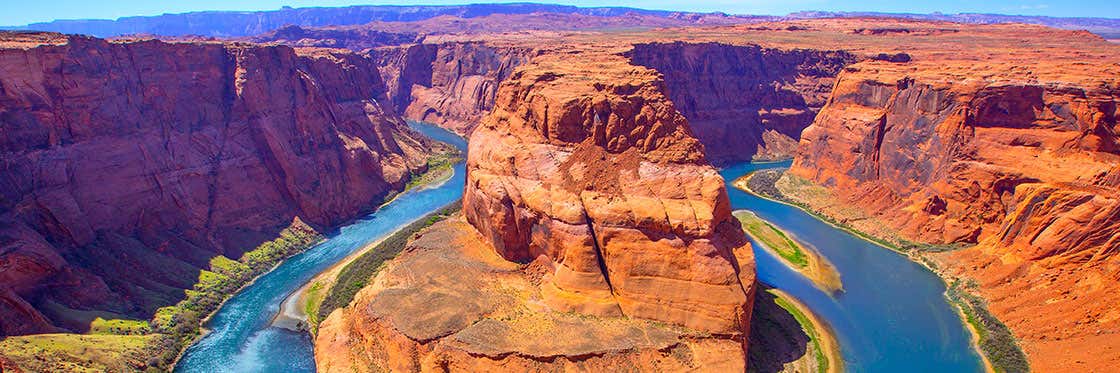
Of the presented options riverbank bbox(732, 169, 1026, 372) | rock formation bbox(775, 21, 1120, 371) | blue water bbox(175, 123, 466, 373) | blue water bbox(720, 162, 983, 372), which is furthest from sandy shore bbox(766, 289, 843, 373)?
blue water bbox(175, 123, 466, 373)

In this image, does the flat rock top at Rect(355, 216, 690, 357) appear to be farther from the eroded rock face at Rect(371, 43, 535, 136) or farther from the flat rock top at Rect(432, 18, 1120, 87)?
the eroded rock face at Rect(371, 43, 535, 136)

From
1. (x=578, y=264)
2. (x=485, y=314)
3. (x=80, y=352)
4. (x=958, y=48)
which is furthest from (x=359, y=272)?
(x=958, y=48)

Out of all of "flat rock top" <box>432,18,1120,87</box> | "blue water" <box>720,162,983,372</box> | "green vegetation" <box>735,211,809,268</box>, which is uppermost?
"flat rock top" <box>432,18,1120,87</box>

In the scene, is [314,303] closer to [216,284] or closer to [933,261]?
[216,284]

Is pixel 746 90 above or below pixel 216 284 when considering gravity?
above

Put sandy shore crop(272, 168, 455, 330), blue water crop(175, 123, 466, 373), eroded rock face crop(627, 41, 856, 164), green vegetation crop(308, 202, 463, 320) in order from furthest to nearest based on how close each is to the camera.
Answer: eroded rock face crop(627, 41, 856, 164), sandy shore crop(272, 168, 455, 330), green vegetation crop(308, 202, 463, 320), blue water crop(175, 123, 466, 373)

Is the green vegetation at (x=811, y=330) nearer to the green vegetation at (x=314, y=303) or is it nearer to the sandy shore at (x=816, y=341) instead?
the sandy shore at (x=816, y=341)
